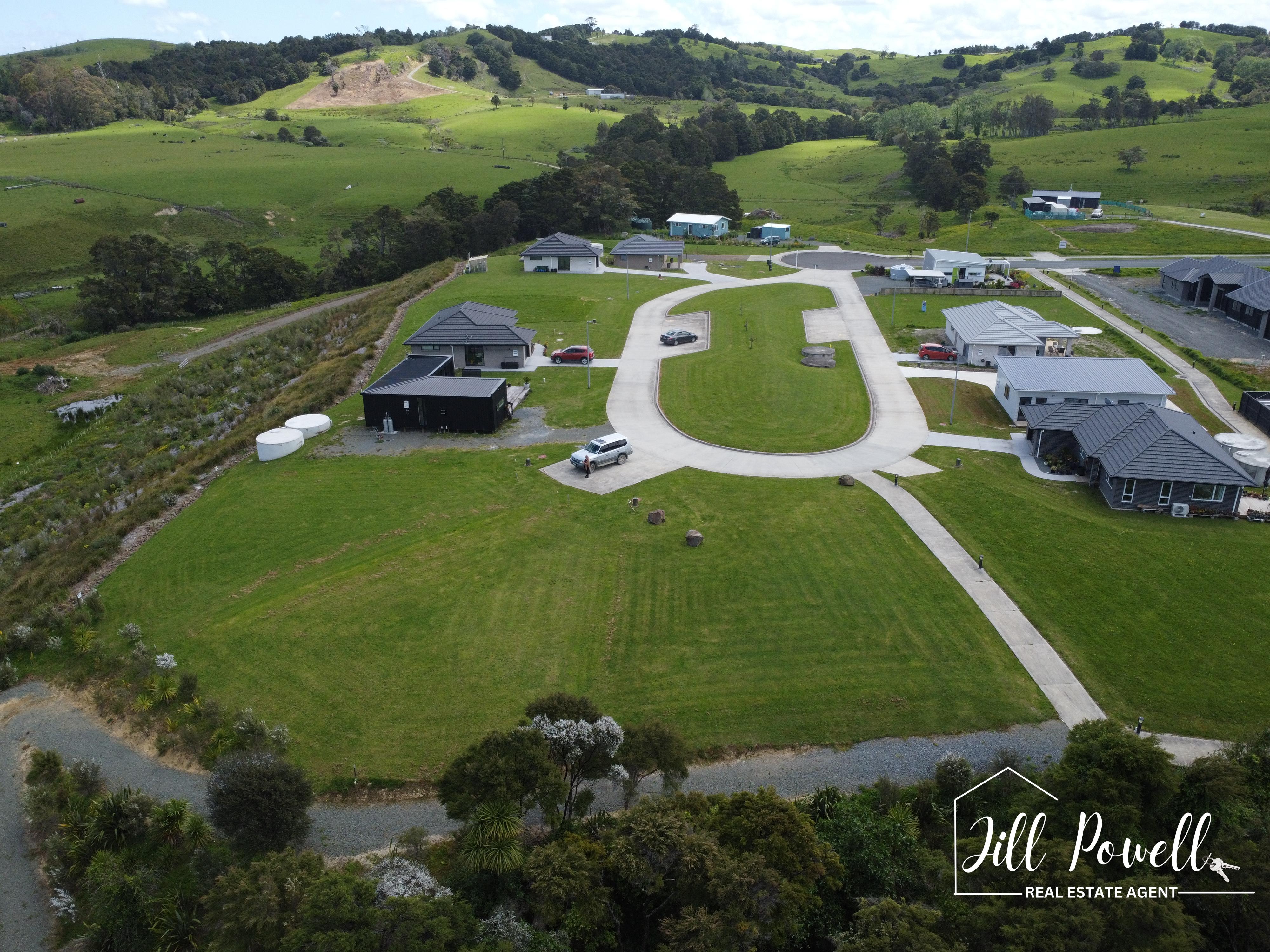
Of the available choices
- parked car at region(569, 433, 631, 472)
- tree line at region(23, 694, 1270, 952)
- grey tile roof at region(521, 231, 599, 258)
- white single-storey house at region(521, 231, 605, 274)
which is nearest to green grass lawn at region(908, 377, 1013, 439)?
parked car at region(569, 433, 631, 472)

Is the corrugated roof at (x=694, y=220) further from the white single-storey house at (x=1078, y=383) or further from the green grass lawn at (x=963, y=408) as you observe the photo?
the white single-storey house at (x=1078, y=383)

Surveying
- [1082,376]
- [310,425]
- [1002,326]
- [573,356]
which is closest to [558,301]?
[573,356]

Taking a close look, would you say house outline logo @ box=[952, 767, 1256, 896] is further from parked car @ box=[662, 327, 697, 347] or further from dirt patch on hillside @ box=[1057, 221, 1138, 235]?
dirt patch on hillside @ box=[1057, 221, 1138, 235]

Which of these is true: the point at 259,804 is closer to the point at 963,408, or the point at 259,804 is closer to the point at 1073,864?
the point at 1073,864

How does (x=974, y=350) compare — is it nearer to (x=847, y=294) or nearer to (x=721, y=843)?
(x=847, y=294)

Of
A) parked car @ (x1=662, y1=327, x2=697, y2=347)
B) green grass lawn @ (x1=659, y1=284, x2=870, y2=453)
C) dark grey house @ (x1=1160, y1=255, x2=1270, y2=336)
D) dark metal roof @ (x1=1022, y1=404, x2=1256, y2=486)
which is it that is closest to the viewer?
dark metal roof @ (x1=1022, y1=404, x2=1256, y2=486)
